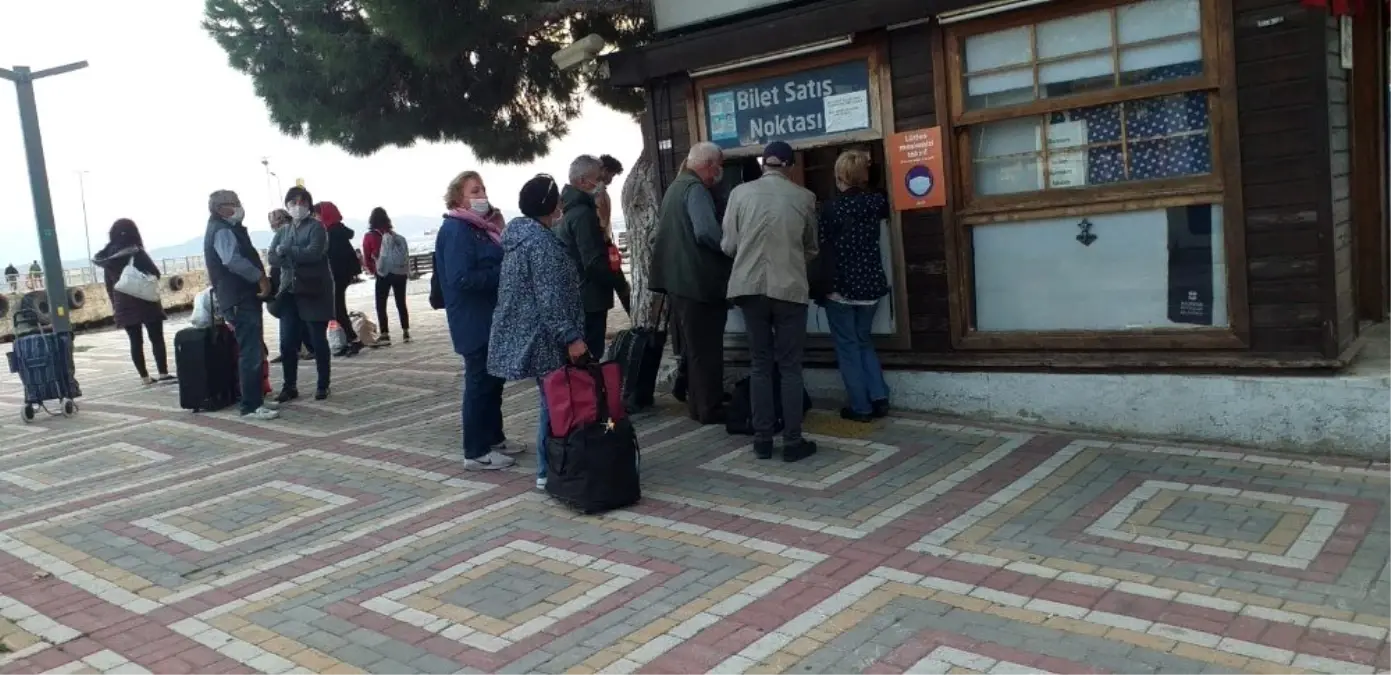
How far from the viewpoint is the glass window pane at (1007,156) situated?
6707mm

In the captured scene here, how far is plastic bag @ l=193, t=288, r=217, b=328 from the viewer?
9.56 meters

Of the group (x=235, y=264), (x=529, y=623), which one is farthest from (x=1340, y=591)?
(x=235, y=264)

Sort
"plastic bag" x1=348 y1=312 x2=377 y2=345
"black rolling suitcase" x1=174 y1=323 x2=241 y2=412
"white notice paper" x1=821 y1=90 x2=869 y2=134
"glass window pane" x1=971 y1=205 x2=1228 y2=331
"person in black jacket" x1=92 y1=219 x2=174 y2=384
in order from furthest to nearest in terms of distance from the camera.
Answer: "plastic bag" x1=348 y1=312 x2=377 y2=345
"person in black jacket" x1=92 y1=219 x2=174 y2=384
"black rolling suitcase" x1=174 y1=323 x2=241 y2=412
"white notice paper" x1=821 y1=90 x2=869 y2=134
"glass window pane" x1=971 y1=205 x2=1228 y2=331

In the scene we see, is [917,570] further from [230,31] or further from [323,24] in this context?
[230,31]

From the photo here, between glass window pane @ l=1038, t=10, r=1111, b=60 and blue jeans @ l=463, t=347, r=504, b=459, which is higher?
glass window pane @ l=1038, t=10, r=1111, b=60

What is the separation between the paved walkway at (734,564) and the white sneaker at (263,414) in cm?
161

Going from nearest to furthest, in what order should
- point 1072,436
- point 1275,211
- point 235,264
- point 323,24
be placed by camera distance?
point 1275,211, point 1072,436, point 235,264, point 323,24

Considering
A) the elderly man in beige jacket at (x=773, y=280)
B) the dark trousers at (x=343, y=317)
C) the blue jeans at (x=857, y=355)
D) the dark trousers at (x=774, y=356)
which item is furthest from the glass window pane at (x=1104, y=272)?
the dark trousers at (x=343, y=317)

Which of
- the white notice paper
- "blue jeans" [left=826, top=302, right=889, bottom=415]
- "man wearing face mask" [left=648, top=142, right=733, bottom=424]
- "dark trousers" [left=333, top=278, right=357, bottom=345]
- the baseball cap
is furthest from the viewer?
"dark trousers" [left=333, top=278, right=357, bottom=345]

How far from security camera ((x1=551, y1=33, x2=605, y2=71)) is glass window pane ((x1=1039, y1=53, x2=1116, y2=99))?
3.55 metres

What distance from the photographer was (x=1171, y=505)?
17.1ft

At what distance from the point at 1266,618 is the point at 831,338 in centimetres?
416

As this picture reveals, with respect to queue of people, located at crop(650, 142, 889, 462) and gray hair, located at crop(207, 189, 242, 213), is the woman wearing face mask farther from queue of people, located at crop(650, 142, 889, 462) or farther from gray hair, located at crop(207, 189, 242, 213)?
queue of people, located at crop(650, 142, 889, 462)


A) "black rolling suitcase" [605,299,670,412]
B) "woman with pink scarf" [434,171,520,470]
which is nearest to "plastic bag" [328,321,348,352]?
"black rolling suitcase" [605,299,670,412]
